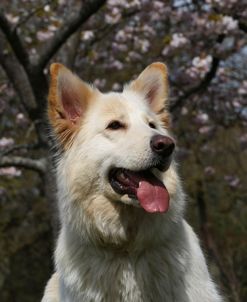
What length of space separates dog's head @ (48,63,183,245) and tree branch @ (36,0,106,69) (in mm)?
2611

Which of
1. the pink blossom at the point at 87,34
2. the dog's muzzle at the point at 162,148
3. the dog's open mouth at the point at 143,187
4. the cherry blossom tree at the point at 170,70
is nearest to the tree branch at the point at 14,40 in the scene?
the cherry blossom tree at the point at 170,70

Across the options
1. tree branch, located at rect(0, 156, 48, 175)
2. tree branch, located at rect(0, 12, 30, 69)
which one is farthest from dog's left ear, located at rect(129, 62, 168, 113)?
tree branch, located at rect(0, 156, 48, 175)

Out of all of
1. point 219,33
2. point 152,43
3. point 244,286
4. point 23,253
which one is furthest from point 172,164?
point 23,253

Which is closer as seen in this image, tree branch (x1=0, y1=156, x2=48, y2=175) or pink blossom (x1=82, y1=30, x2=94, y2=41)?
tree branch (x1=0, y1=156, x2=48, y2=175)

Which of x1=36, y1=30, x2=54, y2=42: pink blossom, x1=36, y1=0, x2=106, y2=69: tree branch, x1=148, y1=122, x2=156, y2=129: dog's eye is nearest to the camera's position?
x1=148, y1=122, x2=156, y2=129: dog's eye

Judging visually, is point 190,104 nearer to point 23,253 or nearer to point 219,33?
point 219,33

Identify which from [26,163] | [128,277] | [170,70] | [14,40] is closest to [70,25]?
[14,40]

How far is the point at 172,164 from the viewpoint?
13.9 feet

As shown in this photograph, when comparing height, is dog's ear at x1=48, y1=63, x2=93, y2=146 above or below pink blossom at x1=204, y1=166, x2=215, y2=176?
above

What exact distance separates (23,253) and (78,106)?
10.8 m

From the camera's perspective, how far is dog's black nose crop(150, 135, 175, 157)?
3840 mm

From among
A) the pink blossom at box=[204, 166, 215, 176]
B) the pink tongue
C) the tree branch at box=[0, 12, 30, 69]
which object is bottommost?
the pink blossom at box=[204, 166, 215, 176]

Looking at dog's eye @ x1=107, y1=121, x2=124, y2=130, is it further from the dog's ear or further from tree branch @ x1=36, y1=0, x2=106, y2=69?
tree branch @ x1=36, y1=0, x2=106, y2=69

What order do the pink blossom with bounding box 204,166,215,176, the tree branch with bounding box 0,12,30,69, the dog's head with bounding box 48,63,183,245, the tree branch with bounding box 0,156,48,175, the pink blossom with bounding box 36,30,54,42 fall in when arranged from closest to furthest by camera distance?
the dog's head with bounding box 48,63,183,245 < the tree branch with bounding box 0,12,30,69 < the tree branch with bounding box 0,156,48,175 < the pink blossom with bounding box 36,30,54,42 < the pink blossom with bounding box 204,166,215,176
